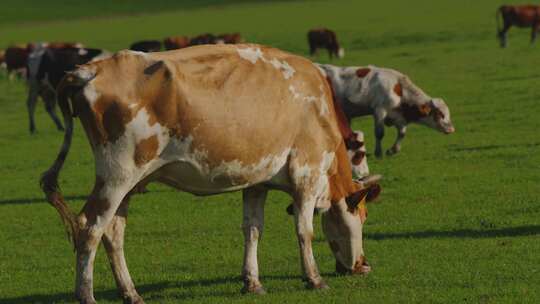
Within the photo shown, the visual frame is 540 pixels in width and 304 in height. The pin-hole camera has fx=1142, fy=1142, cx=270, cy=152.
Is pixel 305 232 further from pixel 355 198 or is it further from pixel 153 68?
pixel 153 68

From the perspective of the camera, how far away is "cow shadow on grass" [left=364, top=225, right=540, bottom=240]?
1308 cm

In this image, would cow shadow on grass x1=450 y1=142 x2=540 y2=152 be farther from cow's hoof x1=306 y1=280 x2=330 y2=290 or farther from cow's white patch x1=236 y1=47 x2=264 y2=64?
cow's white patch x1=236 y1=47 x2=264 y2=64

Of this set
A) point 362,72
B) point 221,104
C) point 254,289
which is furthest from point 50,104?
point 221,104

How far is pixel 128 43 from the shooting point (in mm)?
61031

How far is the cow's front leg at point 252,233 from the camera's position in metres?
10.4

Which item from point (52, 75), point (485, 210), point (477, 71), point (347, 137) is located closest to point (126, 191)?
point (347, 137)

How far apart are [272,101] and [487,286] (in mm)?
2590

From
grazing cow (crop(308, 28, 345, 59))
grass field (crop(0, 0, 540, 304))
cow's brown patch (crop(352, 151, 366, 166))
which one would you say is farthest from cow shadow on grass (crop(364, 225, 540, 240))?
grazing cow (crop(308, 28, 345, 59))

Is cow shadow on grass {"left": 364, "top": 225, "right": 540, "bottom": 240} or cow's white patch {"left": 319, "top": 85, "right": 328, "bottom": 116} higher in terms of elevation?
cow's white patch {"left": 319, "top": 85, "right": 328, "bottom": 116}

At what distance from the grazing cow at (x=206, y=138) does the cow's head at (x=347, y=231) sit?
0.8 inches

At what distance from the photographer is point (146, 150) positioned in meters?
9.23

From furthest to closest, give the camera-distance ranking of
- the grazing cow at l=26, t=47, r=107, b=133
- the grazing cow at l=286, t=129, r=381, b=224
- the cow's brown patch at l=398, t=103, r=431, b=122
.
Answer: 1. the grazing cow at l=26, t=47, r=107, b=133
2. the cow's brown patch at l=398, t=103, r=431, b=122
3. the grazing cow at l=286, t=129, r=381, b=224

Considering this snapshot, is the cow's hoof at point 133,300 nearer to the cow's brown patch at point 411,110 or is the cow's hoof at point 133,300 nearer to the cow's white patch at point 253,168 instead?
the cow's white patch at point 253,168

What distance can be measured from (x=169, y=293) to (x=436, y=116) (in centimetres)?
1220
